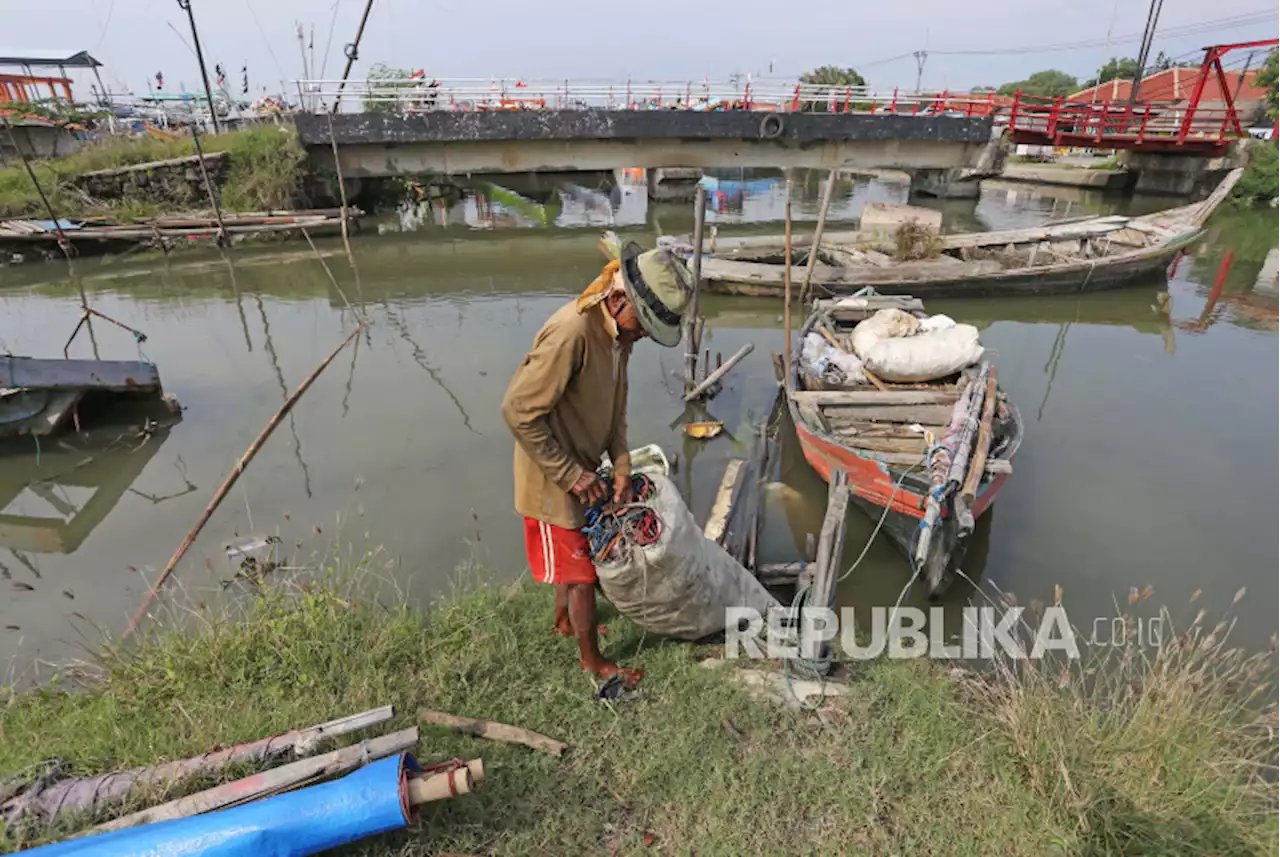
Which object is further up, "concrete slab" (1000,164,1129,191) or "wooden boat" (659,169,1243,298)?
"concrete slab" (1000,164,1129,191)

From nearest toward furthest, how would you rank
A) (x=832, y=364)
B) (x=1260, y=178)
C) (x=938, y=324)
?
(x=832, y=364) → (x=938, y=324) → (x=1260, y=178)

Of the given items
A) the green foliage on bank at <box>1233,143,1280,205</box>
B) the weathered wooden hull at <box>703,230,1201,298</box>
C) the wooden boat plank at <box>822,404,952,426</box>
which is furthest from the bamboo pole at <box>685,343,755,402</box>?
the green foliage on bank at <box>1233,143,1280,205</box>

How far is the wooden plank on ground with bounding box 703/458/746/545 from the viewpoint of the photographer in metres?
4.28

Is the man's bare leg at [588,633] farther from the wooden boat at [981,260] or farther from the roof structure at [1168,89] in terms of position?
the roof structure at [1168,89]

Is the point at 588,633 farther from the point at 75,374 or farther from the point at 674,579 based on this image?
the point at 75,374

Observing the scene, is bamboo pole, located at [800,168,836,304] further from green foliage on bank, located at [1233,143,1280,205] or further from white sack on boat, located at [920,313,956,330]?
green foliage on bank, located at [1233,143,1280,205]

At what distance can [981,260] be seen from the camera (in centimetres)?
1177

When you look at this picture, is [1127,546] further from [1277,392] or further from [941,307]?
[941,307]

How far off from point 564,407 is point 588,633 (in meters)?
1.08

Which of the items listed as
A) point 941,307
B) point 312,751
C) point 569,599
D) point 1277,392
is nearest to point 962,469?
point 569,599

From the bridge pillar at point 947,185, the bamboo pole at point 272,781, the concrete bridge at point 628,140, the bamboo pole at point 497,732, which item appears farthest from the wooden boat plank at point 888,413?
the bridge pillar at point 947,185

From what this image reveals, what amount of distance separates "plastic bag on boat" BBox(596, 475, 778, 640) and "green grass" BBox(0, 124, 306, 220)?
17068 mm

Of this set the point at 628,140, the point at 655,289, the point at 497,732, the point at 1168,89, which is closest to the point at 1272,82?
the point at 1168,89

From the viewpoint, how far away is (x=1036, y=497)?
18.7 feet
